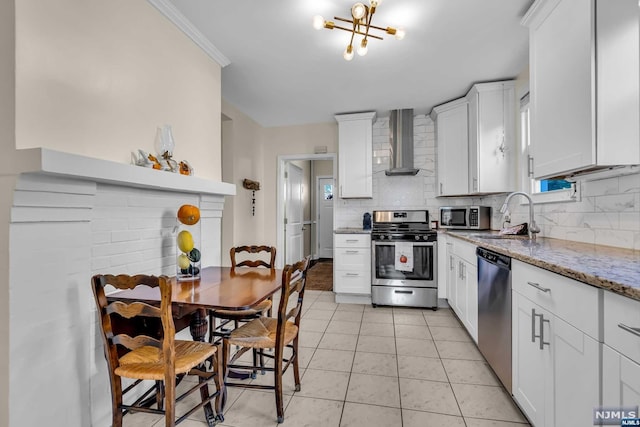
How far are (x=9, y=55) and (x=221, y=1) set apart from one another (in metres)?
1.24

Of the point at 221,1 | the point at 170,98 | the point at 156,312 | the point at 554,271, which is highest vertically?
the point at 221,1

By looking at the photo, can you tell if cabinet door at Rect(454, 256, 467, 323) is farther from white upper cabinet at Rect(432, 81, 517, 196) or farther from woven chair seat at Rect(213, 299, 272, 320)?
woven chair seat at Rect(213, 299, 272, 320)

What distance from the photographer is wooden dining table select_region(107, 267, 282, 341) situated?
142 centimetres

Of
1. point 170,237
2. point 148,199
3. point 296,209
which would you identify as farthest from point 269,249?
point 296,209

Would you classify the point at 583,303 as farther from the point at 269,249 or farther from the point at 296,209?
the point at 296,209

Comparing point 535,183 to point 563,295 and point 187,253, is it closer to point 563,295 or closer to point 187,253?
point 563,295

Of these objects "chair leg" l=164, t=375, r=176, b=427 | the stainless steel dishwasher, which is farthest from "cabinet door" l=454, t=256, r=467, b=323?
"chair leg" l=164, t=375, r=176, b=427

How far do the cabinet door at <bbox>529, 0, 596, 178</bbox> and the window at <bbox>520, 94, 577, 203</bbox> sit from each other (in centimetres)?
39

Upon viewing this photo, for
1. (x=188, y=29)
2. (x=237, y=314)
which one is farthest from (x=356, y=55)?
(x=237, y=314)

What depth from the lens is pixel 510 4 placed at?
6.72 feet

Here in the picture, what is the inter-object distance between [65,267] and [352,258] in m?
2.97

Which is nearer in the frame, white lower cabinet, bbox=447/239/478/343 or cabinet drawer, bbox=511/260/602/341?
cabinet drawer, bbox=511/260/602/341

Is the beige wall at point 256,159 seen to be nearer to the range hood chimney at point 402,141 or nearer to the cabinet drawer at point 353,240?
the range hood chimney at point 402,141

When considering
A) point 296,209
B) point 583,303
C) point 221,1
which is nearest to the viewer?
point 583,303
